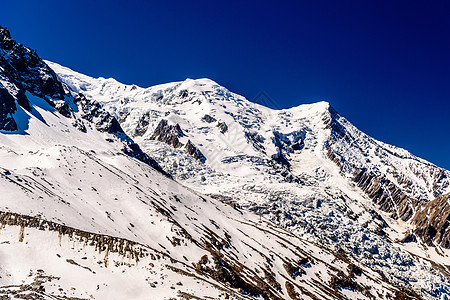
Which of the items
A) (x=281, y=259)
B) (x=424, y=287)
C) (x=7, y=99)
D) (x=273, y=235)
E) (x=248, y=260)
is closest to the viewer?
(x=248, y=260)

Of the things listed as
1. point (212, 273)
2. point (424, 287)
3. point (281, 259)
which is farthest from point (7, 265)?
point (424, 287)

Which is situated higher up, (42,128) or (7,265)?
(42,128)

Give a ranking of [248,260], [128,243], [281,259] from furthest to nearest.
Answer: [281,259] < [248,260] < [128,243]

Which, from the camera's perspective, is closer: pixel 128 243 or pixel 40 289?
pixel 40 289

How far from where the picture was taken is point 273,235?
17200 centimetres

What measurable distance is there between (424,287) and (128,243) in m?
220

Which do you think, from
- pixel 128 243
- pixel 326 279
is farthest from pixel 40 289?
pixel 326 279

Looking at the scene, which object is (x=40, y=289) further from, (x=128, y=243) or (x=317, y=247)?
(x=317, y=247)

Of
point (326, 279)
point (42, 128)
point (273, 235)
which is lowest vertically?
point (326, 279)

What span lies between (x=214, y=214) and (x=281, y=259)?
43.3 metres

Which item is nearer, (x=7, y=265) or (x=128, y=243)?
(x=7, y=265)

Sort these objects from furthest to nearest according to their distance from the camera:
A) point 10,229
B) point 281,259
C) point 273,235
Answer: point 273,235, point 281,259, point 10,229

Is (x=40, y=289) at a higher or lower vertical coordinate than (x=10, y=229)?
lower

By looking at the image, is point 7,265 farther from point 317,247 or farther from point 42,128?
point 317,247
